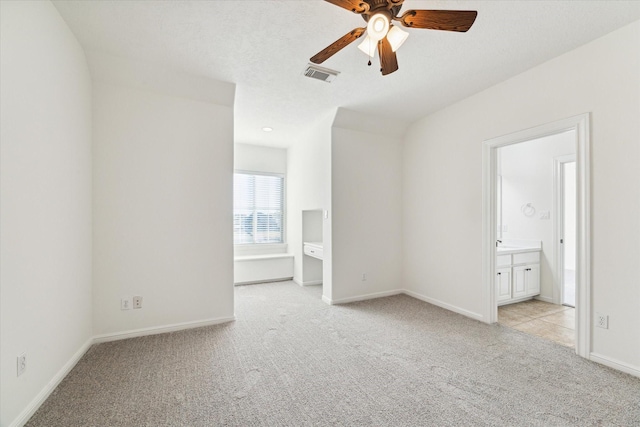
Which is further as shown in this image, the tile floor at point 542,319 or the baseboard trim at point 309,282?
the baseboard trim at point 309,282

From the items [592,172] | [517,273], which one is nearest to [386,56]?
[592,172]

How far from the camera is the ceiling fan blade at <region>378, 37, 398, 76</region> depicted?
74.0 inches

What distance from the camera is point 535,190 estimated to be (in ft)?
13.9

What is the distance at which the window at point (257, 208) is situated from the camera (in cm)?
555

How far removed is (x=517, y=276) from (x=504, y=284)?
29cm

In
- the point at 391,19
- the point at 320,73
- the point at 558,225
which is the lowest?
the point at 558,225

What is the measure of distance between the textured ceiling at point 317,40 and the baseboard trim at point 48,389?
8.90 ft

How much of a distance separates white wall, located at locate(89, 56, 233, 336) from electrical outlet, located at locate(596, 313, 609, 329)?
3.59 metres

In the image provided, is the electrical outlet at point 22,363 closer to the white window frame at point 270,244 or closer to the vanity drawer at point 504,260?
the white window frame at point 270,244

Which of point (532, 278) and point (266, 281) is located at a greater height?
point (532, 278)

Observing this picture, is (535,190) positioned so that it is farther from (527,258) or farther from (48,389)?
(48,389)

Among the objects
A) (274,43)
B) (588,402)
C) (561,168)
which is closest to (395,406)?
(588,402)

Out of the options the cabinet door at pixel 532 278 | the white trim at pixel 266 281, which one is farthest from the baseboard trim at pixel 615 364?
the white trim at pixel 266 281

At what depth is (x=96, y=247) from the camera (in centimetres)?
276
